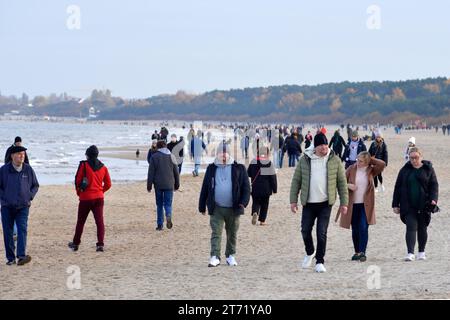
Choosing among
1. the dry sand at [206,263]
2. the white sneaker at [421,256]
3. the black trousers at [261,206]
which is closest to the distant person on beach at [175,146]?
the dry sand at [206,263]

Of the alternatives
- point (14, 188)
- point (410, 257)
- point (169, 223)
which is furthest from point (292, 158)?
point (14, 188)

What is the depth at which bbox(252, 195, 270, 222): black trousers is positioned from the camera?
47.7 feet

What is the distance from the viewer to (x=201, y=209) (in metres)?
10.3

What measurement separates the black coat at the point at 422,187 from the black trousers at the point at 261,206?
415 centimetres

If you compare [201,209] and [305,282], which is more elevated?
[201,209]

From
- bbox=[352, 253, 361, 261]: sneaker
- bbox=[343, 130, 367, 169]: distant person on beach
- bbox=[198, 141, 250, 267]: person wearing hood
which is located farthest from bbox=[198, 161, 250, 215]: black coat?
bbox=[343, 130, 367, 169]: distant person on beach

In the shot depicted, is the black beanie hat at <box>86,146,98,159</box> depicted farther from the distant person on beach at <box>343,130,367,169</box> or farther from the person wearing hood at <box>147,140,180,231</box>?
the distant person on beach at <box>343,130,367,169</box>

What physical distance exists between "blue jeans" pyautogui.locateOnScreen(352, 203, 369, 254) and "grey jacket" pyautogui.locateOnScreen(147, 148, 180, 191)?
4.14 metres

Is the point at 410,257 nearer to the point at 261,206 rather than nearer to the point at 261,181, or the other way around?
the point at 261,181

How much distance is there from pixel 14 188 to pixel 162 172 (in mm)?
3650
